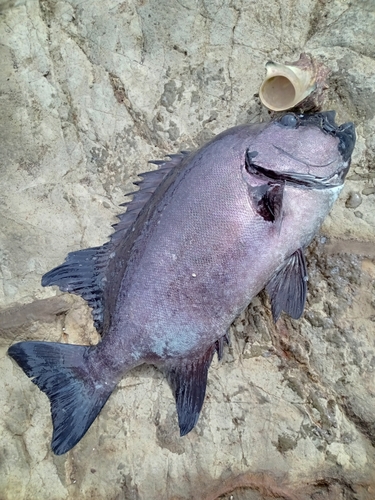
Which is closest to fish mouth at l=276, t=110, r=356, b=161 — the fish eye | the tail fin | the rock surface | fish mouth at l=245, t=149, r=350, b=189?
the fish eye

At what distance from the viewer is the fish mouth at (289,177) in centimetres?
284

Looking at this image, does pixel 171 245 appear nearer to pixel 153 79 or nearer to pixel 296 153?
pixel 296 153

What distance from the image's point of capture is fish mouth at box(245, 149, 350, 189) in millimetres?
2840

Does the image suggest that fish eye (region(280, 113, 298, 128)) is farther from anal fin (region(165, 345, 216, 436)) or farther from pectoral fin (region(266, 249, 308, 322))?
anal fin (region(165, 345, 216, 436))

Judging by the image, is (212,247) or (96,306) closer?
(212,247)

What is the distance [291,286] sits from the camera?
118 inches

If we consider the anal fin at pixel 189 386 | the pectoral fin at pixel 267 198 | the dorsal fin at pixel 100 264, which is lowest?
the anal fin at pixel 189 386

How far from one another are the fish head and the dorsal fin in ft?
1.67

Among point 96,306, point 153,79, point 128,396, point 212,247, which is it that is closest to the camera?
point 212,247

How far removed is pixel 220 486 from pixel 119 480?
2.21 ft

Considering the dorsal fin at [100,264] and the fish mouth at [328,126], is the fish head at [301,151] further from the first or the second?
the dorsal fin at [100,264]

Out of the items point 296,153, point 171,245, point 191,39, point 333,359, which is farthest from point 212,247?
point 191,39

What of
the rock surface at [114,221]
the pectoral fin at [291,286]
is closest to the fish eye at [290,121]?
the rock surface at [114,221]

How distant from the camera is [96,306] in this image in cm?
310
